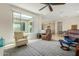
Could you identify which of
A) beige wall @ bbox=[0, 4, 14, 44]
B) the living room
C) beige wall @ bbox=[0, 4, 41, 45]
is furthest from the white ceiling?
beige wall @ bbox=[0, 4, 14, 44]

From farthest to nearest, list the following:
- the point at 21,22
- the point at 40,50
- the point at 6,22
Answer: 1. the point at 6,22
2. the point at 21,22
3. the point at 40,50

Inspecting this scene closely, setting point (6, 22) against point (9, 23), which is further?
point (6, 22)

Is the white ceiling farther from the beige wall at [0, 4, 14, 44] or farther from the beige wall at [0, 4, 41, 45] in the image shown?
the beige wall at [0, 4, 14, 44]

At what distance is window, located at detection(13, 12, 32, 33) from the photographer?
299 centimetres

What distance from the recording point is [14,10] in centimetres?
324

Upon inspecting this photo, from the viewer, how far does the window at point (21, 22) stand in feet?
9.80

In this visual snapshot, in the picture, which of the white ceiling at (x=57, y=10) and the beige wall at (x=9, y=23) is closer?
the white ceiling at (x=57, y=10)

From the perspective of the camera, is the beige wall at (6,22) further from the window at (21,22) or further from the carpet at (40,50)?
the carpet at (40,50)

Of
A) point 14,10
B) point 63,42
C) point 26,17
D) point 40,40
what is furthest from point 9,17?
point 63,42

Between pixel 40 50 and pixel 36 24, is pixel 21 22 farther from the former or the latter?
pixel 40 50

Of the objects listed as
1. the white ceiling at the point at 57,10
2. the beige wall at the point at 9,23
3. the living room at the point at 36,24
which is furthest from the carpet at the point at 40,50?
the white ceiling at the point at 57,10

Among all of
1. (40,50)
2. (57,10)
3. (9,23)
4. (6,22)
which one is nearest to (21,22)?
(9,23)

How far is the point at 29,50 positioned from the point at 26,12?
1.12 meters

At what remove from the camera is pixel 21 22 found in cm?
293
